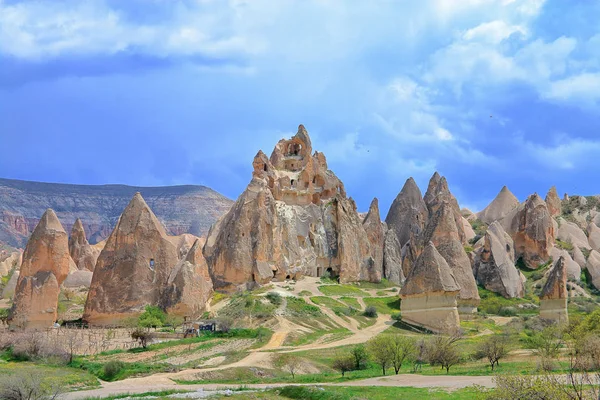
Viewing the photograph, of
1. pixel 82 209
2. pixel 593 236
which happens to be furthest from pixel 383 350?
pixel 82 209

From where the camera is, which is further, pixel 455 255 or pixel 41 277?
pixel 455 255

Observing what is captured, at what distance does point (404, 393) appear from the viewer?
25406mm

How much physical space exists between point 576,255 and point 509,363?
4558 cm

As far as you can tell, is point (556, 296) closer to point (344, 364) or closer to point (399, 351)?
point (399, 351)

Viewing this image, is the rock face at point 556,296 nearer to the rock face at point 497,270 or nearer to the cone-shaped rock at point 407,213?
the rock face at point 497,270

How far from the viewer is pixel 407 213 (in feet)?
278

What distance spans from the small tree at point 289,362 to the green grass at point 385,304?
22525 mm

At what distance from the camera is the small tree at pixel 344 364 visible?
3538 centimetres

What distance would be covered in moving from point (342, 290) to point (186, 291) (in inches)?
865

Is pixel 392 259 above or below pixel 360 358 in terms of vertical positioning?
above

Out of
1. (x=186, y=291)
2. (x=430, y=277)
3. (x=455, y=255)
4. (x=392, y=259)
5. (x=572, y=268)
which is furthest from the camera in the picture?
(x=392, y=259)

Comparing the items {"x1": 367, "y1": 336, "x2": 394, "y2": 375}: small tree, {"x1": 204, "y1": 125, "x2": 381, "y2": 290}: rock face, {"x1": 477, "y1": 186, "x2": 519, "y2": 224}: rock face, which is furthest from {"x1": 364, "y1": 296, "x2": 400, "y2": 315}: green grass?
{"x1": 477, "y1": 186, "x2": 519, "y2": 224}: rock face

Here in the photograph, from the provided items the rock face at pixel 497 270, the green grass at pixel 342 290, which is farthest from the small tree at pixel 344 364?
the rock face at pixel 497 270

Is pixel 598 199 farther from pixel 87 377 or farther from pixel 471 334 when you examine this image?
pixel 87 377
